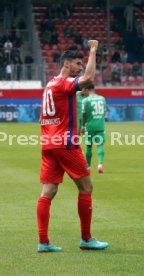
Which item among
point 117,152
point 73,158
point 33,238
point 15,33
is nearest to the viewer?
point 73,158

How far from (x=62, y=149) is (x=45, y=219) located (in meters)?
0.78

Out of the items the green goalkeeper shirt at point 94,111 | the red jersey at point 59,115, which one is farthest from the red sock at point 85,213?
the green goalkeeper shirt at point 94,111

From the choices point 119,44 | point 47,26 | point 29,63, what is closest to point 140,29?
point 119,44

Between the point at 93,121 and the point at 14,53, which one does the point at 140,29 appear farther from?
the point at 93,121

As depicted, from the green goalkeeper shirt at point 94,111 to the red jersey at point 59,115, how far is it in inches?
386

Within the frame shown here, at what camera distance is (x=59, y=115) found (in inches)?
365

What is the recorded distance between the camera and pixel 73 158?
365 inches

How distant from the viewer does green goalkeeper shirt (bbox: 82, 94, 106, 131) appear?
754 inches

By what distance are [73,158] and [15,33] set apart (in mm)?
40678

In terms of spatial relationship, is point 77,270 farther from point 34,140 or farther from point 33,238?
point 34,140

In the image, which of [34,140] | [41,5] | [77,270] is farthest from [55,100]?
[41,5]

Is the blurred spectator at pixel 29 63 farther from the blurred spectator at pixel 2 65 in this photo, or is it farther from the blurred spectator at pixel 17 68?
the blurred spectator at pixel 2 65

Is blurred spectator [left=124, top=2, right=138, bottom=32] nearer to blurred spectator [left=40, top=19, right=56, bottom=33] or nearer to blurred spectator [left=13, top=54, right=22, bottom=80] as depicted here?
blurred spectator [left=40, top=19, right=56, bottom=33]

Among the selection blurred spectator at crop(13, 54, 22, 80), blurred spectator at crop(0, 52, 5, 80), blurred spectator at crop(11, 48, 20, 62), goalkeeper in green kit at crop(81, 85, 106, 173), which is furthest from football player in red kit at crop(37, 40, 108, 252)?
blurred spectator at crop(11, 48, 20, 62)
